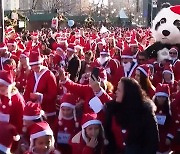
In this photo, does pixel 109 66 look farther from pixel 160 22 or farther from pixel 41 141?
pixel 41 141

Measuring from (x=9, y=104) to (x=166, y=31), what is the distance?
26.1 feet

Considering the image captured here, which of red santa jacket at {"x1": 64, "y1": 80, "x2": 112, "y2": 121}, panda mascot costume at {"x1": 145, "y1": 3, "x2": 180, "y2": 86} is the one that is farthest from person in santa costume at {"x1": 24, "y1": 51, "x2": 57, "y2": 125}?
panda mascot costume at {"x1": 145, "y1": 3, "x2": 180, "y2": 86}

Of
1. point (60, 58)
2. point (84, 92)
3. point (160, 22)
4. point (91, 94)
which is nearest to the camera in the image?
point (91, 94)

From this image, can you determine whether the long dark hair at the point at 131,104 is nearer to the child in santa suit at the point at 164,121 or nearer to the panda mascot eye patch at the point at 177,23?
the child in santa suit at the point at 164,121

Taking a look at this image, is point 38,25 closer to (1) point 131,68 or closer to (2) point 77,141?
(1) point 131,68

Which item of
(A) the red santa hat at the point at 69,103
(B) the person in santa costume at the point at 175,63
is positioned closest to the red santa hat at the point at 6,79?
(A) the red santa hat at the point at 69,103

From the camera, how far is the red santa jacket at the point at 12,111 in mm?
6086

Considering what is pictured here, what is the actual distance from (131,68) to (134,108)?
3.72m

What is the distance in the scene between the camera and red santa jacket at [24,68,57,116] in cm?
726

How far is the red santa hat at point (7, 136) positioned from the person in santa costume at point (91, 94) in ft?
3.39

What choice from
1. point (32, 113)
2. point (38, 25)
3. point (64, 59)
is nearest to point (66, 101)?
point (32, 113)

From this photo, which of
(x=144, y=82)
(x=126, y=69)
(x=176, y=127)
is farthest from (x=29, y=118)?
(x=126, y=69)

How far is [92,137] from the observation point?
17.6 feet

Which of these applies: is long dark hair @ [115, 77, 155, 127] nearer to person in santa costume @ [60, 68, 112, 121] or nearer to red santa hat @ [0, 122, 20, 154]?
person in santa costume @ [60, 68, 112, 121]
